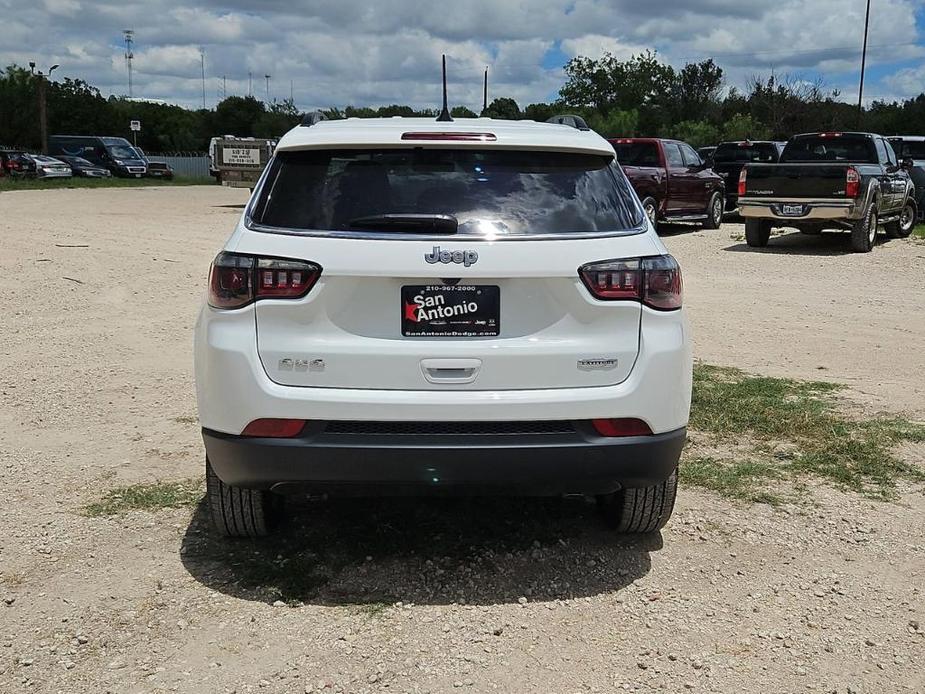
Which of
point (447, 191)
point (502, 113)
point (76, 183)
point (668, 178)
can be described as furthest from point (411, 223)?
point (76, 183)

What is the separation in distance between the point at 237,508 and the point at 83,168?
129 feet

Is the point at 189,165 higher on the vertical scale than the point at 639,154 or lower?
higher

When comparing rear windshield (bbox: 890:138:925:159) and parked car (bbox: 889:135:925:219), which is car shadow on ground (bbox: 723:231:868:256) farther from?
rear windshield (bbox: 890:138:925:159)

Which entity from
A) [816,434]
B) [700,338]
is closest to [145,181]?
[700,338]

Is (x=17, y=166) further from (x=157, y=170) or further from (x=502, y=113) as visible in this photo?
(x=502, y=113)

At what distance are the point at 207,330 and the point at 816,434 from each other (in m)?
3.70

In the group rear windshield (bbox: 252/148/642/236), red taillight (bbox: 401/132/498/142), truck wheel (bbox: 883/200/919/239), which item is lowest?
truck wheel (bbox: 883/200/919/239)

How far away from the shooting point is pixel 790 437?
574 cm

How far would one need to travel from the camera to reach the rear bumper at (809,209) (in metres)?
15.6

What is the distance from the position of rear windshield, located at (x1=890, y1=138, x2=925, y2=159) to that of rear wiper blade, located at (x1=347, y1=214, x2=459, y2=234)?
20.6 meters

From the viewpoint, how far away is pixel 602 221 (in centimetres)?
364

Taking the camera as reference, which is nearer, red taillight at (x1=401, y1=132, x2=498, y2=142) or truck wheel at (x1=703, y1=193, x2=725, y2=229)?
red taillight at (x1=401, y1=132, x2=498, y2=142)

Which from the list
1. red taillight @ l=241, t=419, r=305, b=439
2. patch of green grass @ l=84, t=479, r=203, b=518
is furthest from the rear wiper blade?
patch of green grass @ l=84, t=479, r=203, b=518

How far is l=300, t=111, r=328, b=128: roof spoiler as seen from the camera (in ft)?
14.7
